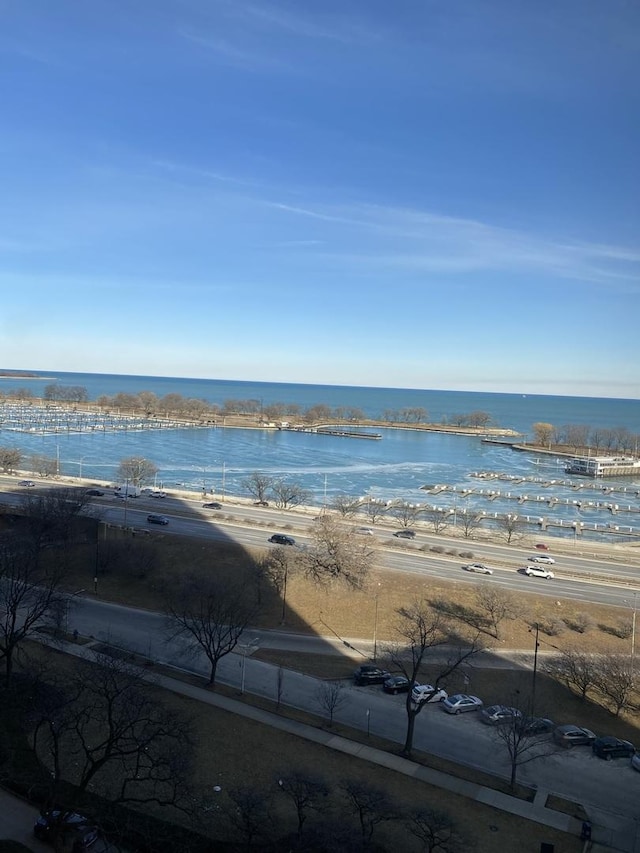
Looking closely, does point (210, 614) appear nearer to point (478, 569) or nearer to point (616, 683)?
point (616, 683)

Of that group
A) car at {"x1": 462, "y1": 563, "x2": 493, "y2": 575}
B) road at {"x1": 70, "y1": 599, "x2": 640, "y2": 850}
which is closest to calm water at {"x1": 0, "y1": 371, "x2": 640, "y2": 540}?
car at {"x1": 462, "y1": 563, "x2": 493, "y2": 575}

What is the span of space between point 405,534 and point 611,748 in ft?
60.9

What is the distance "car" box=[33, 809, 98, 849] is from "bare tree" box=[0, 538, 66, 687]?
6.25 metres

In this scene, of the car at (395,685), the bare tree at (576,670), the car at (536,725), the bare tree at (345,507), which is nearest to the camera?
the car at (536,725)

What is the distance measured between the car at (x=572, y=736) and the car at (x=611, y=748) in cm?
28

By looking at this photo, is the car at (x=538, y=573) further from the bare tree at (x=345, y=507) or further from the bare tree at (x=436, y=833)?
the bare tree at (x=436, y=833)

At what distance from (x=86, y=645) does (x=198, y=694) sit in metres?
4.46

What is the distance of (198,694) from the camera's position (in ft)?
51.6

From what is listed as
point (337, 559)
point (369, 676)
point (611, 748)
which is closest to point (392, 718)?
point (369, 676)

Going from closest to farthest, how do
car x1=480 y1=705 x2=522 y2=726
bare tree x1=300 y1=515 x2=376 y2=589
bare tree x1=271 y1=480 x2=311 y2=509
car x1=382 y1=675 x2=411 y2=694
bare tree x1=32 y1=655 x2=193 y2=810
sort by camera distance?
1. bare tree x1=32 y1=655 x2=193 y2=810
2. car x1=480 y1=705 x2=522 y2=726
3. car x1=382 y1=675 x2=411 y2=694
4. bare tree x1=300 y1=515 x2=376 y2=589
5. bare tree x1=271 y1=480 x2=311 y2=509

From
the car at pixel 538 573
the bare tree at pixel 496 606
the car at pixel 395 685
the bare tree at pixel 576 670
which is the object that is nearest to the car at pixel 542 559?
the car at pixel 538 573

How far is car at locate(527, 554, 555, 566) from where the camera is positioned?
2884 cm

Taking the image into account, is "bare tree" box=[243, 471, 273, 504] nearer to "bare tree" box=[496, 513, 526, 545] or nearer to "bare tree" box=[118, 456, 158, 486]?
"bare tree" box=[118, 456, 158, 486]

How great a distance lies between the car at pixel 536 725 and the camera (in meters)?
13.5
